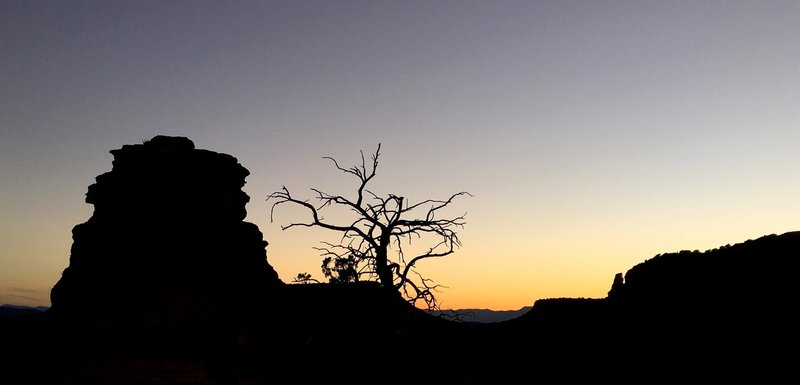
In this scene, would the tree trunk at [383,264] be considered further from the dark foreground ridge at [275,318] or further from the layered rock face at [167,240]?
the layered rock face at [167,240]

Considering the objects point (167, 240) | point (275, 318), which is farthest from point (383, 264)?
point (167, 240)

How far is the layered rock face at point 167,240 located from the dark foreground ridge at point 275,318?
0.21ft

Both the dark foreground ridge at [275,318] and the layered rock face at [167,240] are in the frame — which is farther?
the layered rock face at [167,240]

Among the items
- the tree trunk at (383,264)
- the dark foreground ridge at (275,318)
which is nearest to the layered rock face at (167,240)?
the dark foreground ridge at (275,318)

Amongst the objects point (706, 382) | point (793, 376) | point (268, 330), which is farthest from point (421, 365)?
point (793, 376)

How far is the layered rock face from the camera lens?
19.7 meters

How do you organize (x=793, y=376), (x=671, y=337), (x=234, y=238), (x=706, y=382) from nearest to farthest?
(x=793, y=376) < (x=706, y=382) < (x=671, y=337) < (x=234, y=238)

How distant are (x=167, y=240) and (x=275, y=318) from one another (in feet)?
19.6

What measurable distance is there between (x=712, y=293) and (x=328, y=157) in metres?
13.8

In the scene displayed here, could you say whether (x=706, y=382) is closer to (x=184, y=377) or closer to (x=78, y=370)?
(x=184, y=377)

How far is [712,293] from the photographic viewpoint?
11875 millimetres

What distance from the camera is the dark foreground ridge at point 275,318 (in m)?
11.6

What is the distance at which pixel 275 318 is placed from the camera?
765 inches

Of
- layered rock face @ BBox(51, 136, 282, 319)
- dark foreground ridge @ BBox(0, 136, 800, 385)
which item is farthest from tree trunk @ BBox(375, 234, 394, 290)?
layered rock face @ BBox(51, 136, 282, 319)
